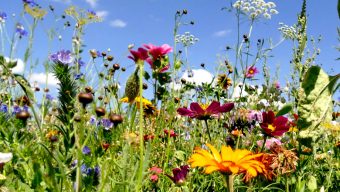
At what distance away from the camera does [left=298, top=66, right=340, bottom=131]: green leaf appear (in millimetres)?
826

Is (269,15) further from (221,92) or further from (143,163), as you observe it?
(143,163)

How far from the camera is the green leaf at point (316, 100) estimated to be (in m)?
0.83

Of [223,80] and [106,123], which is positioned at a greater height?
[223,80]

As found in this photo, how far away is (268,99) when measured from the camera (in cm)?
330

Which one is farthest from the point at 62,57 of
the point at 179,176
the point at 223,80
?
the point at 223,80

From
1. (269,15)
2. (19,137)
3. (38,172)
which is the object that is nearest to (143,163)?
(38,172)

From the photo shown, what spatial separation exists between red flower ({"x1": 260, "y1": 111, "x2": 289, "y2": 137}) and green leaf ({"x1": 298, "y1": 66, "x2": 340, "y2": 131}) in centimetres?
75

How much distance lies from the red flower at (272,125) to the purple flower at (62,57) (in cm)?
80

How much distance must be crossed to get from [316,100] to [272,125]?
840 mm

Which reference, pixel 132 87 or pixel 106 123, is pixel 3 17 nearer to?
pixel 106 123

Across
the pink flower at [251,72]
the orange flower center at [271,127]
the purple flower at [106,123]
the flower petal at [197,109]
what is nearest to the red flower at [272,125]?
the orange flower center at [271,127]

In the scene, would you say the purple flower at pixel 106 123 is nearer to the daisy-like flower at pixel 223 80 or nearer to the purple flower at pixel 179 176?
the purple flower at pixel 179 176

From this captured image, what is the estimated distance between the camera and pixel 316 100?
0.84m

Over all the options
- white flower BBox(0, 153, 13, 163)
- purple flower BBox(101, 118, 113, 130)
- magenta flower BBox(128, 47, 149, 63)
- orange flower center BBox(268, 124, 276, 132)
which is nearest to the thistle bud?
magenta flower BBox(128, 47, 149, 63)
